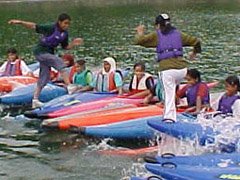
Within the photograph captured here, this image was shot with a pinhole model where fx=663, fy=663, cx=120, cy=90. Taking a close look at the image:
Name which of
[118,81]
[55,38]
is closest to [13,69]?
[55,38]

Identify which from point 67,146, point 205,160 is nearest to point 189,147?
point 205,160

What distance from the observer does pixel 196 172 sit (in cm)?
842

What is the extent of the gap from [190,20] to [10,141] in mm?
35281

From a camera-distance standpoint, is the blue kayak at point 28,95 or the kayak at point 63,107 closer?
the kayak at point 63,107

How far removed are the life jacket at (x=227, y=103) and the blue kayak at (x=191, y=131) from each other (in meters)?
0.93

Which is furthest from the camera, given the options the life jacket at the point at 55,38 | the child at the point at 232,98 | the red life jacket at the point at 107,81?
the red life jacket at the point at 107,81

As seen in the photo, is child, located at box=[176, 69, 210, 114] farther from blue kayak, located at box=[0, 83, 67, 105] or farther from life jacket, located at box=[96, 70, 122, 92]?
blue kayak, located at box=[0, 83, 67, 105]

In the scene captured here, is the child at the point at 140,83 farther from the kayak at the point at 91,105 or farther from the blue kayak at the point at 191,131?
the blue kayak at the point at 191,131

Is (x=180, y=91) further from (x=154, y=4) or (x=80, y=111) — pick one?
(x=154, y=4)

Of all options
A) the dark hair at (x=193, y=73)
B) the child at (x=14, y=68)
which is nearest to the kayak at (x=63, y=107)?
the dark hair at (x=193, y=73)

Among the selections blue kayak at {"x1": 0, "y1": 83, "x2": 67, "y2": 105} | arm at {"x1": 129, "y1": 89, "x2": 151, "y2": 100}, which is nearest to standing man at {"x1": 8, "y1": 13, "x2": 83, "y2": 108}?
blue kayak at {"x1": 0, "y1": 83, "x2": 67, "y2": 105}

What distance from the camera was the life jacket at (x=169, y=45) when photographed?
11.4 m

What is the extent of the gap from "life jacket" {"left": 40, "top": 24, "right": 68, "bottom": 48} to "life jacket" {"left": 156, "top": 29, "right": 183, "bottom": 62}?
12.7ft

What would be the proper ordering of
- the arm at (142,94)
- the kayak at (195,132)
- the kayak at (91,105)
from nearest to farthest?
the kayak at (195,132) → the kayak at (91,105) → the arm at (142,94)
